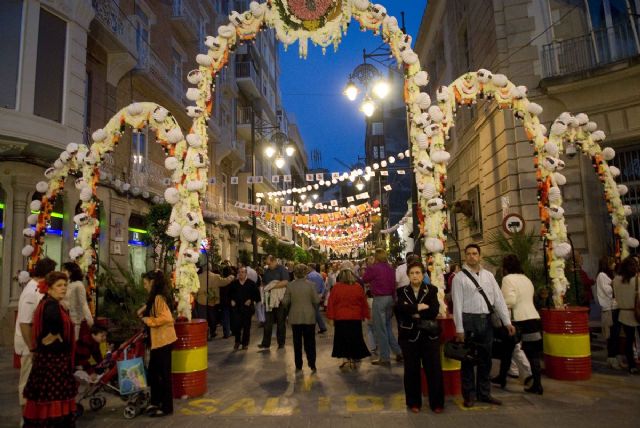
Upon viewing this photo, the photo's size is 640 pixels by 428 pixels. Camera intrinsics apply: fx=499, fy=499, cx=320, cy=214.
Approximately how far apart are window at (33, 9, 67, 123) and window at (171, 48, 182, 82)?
874 cm

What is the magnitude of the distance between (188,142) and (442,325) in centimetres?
453

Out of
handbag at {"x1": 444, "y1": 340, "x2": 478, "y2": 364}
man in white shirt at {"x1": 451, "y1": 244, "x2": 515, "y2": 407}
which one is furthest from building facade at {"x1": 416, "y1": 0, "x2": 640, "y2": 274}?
→ handbag at {"x1": 444, "y1": 340, "x2": 478, "y2": 364}

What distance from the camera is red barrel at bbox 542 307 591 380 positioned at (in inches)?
280

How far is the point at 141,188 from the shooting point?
16.9m

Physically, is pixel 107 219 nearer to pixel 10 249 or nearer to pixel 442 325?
pixel 10 249

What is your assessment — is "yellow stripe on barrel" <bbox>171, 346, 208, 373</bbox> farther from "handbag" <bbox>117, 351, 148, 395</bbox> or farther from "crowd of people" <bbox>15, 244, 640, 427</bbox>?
"handbag" <bbox>117, 351, 148, 395</bbox>

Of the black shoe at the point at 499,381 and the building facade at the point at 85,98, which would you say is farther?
the building facade at the point at 85,98

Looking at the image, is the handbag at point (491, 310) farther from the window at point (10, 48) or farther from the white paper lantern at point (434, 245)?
the window at point (10, 48)

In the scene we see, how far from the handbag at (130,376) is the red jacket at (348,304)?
3.70 meters

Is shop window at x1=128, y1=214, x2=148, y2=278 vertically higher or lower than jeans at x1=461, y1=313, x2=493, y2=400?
higher

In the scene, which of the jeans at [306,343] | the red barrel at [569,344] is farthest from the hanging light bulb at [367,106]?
the red barrel at [569,344]

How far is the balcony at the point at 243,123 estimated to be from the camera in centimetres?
3231

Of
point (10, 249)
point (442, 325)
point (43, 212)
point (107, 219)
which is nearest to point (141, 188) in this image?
point (107, 219)

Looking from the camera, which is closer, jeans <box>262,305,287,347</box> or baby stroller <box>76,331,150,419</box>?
baby stroller <box>76,331,150,419</box>
